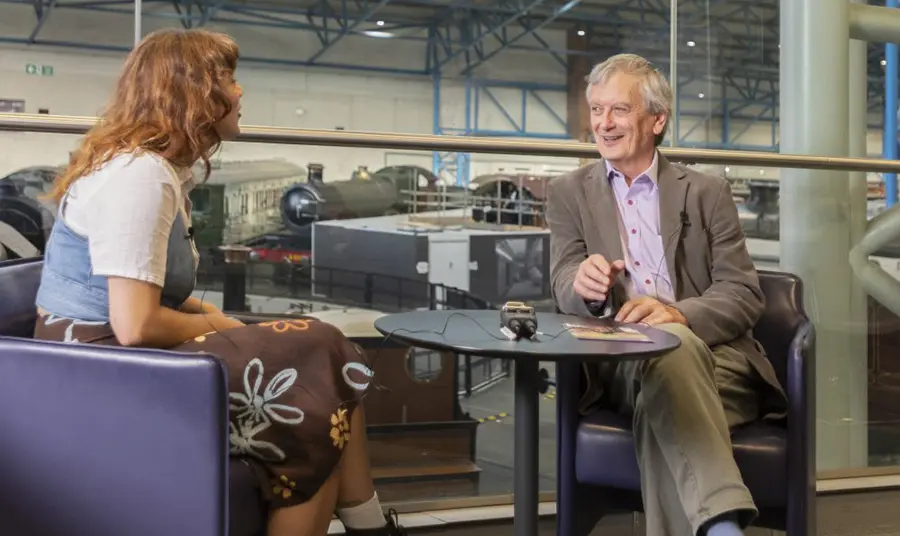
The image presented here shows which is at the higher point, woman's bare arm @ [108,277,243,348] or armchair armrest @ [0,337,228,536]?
woman's bare arm @ [108,277,243,348]

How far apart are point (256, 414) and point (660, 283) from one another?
1.03m

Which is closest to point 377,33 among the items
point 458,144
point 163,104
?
point 458,144

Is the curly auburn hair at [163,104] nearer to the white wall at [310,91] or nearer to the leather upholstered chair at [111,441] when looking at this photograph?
the leather upholstered chair at [111,441]

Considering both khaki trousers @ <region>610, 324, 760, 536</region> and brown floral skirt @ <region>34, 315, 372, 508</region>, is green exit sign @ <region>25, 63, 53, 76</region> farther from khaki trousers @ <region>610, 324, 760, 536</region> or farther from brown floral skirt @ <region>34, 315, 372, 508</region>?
khaki trousers @ <region>610, 324, 760, 536</region>

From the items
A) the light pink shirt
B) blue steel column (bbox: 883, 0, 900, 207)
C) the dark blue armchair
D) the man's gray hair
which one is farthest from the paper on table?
blue steel column (bbox: 883, 0, 900, 207)

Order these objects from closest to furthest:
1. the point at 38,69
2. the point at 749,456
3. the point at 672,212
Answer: the point at 749,456 < the point at 672,212 < the point at 38,69

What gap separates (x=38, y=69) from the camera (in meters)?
3.55

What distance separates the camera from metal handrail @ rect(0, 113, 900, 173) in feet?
7.67

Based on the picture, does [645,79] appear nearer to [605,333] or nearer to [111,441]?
[605,333]

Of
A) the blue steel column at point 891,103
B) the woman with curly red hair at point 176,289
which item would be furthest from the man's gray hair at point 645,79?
the blue steel column at point 891,103

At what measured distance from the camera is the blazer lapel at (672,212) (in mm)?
2096

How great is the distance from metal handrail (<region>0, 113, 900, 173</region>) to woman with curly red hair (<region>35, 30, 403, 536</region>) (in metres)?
0.78

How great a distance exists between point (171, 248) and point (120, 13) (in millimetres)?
2070

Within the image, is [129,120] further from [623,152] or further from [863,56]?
[863,56]
